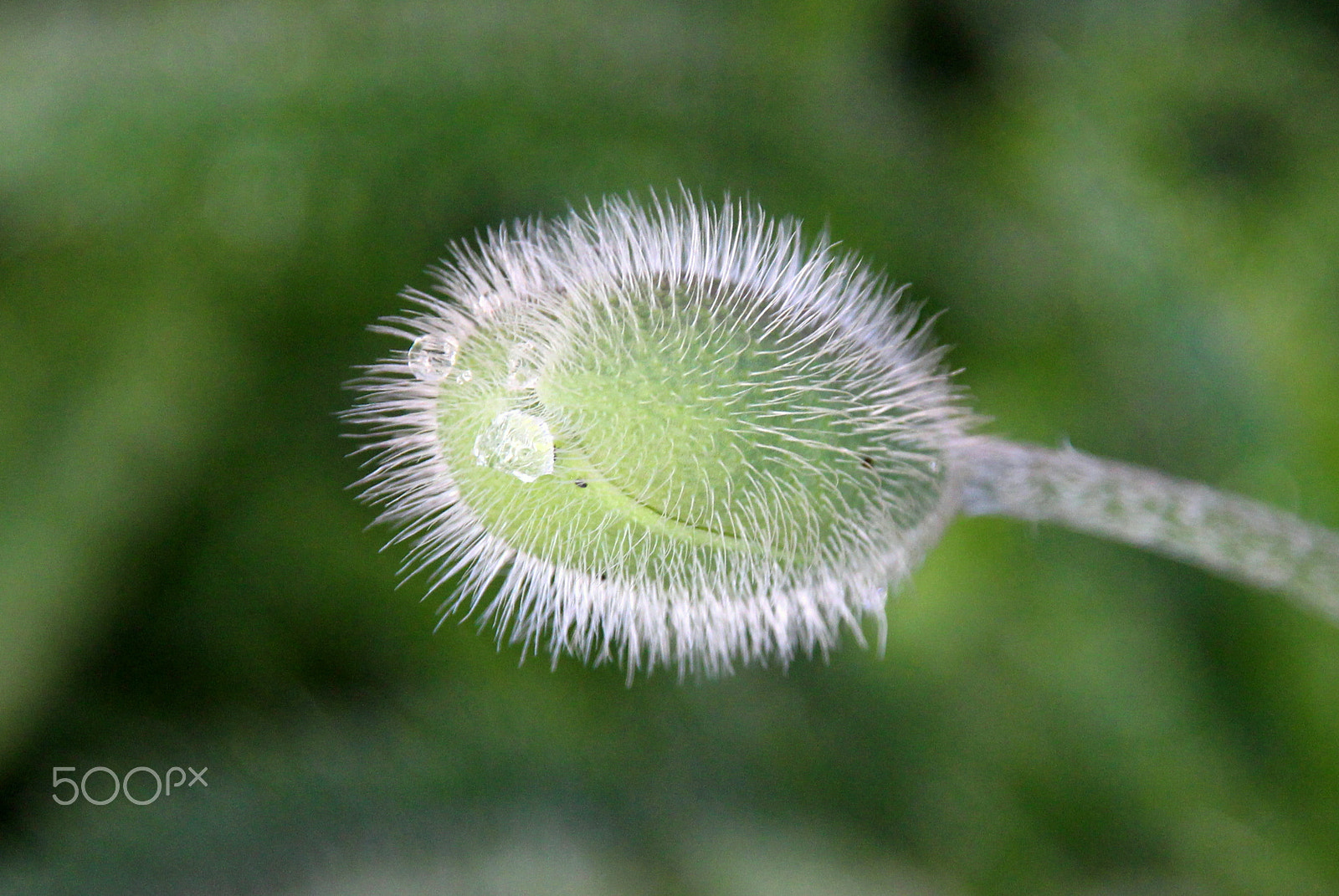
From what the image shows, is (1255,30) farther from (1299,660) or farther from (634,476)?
(634,476)

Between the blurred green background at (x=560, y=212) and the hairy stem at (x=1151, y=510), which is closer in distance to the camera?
the hairy stem at (x=1151, y=510)

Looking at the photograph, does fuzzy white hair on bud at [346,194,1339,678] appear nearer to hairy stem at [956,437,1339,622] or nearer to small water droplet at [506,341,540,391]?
small water droplet at [506,341,540,391]

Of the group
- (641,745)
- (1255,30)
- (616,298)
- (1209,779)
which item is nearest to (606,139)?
(616,298)

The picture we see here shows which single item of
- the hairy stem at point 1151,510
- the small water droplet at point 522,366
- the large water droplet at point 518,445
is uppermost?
the hairy stem at point 1151,510

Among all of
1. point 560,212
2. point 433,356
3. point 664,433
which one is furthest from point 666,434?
point 560,212

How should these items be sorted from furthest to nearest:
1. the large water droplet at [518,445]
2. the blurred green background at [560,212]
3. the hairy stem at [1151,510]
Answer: the blurred green background at [560,212] < the hairy stem at [1151,510] < the large water droplet at [518,445]

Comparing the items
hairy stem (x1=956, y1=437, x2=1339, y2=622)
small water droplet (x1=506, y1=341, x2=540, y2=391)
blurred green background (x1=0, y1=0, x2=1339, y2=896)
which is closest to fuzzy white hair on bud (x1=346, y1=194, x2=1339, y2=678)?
small water droplet (x1=506, y1=341, x2=540, y2=391)

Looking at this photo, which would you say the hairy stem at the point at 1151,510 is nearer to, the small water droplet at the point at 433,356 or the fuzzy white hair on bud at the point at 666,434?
the fuzzy white hair on bud at the point at 666,434

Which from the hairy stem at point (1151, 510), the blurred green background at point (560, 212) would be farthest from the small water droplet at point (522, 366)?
the blurred green background at point (560, 212)
